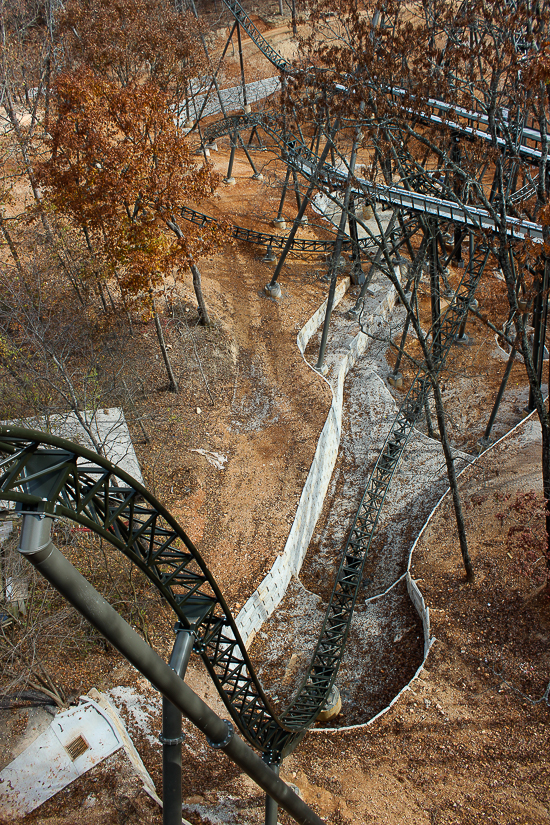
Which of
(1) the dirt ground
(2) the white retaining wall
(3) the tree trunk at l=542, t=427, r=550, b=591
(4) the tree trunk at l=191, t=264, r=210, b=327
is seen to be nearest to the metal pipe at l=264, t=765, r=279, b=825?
(1) the dirt ground

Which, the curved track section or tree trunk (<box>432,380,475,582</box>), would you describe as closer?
the curved track section

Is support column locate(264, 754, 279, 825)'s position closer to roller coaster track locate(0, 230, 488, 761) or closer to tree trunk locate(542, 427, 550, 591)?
roller coaster track locate(0, 230, 488, 761)

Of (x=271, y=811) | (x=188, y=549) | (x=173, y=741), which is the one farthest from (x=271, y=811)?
(x=188, y=549)

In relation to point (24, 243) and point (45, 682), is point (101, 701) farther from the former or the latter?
point (24, 243)

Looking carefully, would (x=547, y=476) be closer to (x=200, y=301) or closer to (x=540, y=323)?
(x=540, y=323)

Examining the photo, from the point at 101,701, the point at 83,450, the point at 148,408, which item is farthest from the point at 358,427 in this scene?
the point at 83,450

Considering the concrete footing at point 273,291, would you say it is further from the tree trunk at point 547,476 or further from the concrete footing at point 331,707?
the concrete footing at point 331,707

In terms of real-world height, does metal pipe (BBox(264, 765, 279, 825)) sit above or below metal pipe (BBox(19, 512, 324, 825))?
below
